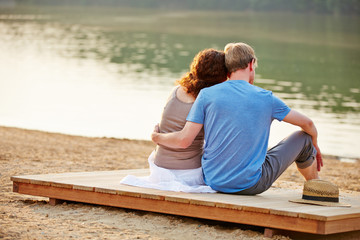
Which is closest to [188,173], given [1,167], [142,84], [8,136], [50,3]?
[1,167]

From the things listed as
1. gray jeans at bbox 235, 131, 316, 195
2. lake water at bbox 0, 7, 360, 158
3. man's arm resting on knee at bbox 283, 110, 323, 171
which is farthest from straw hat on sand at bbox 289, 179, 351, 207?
lake water at bbox 0, 7, 360, 158

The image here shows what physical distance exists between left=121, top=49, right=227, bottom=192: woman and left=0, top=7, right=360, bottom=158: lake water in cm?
593

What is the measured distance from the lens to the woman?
4.65 metres

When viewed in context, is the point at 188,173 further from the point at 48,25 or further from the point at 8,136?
the point at 48,25

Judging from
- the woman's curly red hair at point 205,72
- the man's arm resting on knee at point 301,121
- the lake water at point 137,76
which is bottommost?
the lake water at point 137,76

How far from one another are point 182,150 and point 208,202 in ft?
1.84

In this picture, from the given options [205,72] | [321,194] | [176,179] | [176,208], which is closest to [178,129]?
[176,179]

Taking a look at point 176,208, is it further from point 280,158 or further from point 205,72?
point 205,72

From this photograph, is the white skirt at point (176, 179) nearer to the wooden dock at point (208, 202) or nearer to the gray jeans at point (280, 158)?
the wooden dock at point (208, 202)

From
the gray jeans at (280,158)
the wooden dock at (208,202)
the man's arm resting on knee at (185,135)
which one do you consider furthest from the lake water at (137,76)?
the man's arm resting on knee at (185,135)

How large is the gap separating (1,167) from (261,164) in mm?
3239

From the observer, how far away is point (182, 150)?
15.6 ft

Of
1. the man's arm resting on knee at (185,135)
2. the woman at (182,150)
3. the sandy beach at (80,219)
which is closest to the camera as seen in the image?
the sandy beach at (80,219)

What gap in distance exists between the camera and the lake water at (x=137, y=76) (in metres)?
12.5
